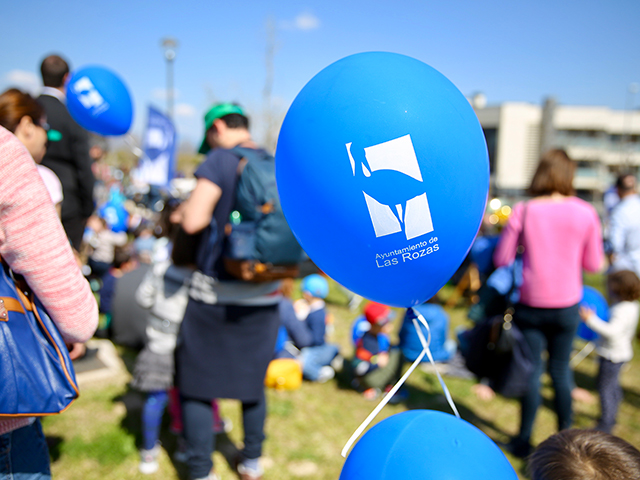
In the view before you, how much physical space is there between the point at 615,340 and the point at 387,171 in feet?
9.85

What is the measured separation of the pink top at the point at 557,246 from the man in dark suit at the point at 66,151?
117 inches

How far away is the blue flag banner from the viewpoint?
17.0 ft

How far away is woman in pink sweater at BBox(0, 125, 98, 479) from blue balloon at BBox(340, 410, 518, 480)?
87 cm

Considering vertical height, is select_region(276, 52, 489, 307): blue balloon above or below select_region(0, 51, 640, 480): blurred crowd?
above

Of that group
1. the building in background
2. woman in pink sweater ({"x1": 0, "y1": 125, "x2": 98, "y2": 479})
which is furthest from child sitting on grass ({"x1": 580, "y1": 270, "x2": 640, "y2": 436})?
the building in background

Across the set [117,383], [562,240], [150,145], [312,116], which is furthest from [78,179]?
[562,240]

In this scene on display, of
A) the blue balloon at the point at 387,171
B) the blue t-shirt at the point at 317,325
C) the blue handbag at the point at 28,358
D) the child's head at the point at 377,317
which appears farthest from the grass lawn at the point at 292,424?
the blue balloon at the point at 387,171

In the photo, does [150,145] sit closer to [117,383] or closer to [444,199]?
[117,383]

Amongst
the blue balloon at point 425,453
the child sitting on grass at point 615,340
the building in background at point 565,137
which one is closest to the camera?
the blue balloon at point 425,453

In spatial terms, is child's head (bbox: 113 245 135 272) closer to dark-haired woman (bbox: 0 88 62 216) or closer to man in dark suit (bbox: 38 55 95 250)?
man in dark suit (bbox: 38 55 95 250)

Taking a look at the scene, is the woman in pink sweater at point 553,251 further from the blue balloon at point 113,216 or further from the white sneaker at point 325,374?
the blue balloon at point 113,216

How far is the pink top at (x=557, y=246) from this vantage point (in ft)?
8.59

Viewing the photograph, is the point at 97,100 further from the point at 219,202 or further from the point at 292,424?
the point at 292,424

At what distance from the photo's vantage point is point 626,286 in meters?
3.30
